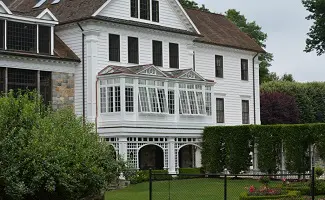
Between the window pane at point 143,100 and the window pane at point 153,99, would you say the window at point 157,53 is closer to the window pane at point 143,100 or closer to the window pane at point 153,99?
the window pane at point 153,99

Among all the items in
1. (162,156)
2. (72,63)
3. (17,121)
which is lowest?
(162,156)

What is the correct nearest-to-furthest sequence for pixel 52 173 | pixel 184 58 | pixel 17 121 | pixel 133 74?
1. pixel 52 173
2. pixel 17 121
3. pixel 133 74
4. pixel 184 58

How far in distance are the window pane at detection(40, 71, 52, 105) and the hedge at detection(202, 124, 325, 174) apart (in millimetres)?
10598

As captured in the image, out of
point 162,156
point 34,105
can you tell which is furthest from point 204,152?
point 34,105

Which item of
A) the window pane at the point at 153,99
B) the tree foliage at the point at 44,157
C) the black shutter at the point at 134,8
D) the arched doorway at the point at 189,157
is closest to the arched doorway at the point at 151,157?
the arched doorway at the point at 189,157

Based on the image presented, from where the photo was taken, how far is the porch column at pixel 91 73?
40.2m

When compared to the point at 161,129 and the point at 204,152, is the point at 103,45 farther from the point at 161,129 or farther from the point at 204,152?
the point at 204,152

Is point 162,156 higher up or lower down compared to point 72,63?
lower down

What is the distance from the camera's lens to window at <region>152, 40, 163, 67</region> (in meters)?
44.1

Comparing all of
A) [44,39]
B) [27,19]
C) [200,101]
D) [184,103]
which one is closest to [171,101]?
[184,103]

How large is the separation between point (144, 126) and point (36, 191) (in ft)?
54.1

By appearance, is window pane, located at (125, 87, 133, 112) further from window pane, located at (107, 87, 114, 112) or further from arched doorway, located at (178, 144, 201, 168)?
arched doorway, located at (178, 144, 201, 168)

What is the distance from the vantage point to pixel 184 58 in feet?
152

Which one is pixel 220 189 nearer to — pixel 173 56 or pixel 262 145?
pixel 262 145
